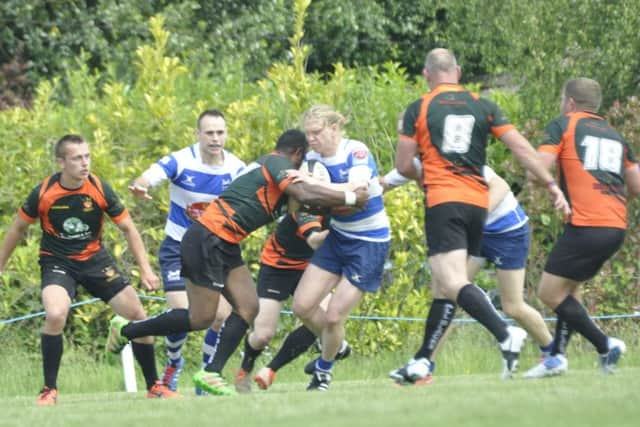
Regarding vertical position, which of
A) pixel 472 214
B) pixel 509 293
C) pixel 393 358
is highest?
pixel 472 214

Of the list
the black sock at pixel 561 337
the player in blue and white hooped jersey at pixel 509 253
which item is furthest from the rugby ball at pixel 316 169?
the black sock at pixel 561 337

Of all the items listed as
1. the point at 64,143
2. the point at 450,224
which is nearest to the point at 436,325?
the point at 450,224

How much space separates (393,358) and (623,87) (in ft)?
14.7

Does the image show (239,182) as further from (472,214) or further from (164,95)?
(164,95)

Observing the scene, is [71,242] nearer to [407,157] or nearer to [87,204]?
[87,204]

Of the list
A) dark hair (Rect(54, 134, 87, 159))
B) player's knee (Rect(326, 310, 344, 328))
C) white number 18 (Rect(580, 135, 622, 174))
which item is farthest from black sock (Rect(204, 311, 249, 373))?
white number 18 (Rect(580, 135, 622, 174))

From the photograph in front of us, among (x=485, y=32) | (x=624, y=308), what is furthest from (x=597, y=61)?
(x=485, y=32)

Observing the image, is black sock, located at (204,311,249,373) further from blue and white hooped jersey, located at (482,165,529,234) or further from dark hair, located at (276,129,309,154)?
blue and white hooped jersey, located at (482,165,529,234)

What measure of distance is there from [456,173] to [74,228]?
10.1 feet

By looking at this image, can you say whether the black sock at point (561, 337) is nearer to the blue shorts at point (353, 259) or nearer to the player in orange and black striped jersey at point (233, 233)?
the blue shorts at point (353, 259)

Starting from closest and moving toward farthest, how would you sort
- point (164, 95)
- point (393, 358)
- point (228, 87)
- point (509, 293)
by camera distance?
1. point (509, 293)
2. point (393, 358)
3. point (164, 95)
4. point (228, 87)

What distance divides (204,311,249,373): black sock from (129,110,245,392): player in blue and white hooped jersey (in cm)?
93

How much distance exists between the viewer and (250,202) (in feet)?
30.6

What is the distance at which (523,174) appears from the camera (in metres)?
14.8
